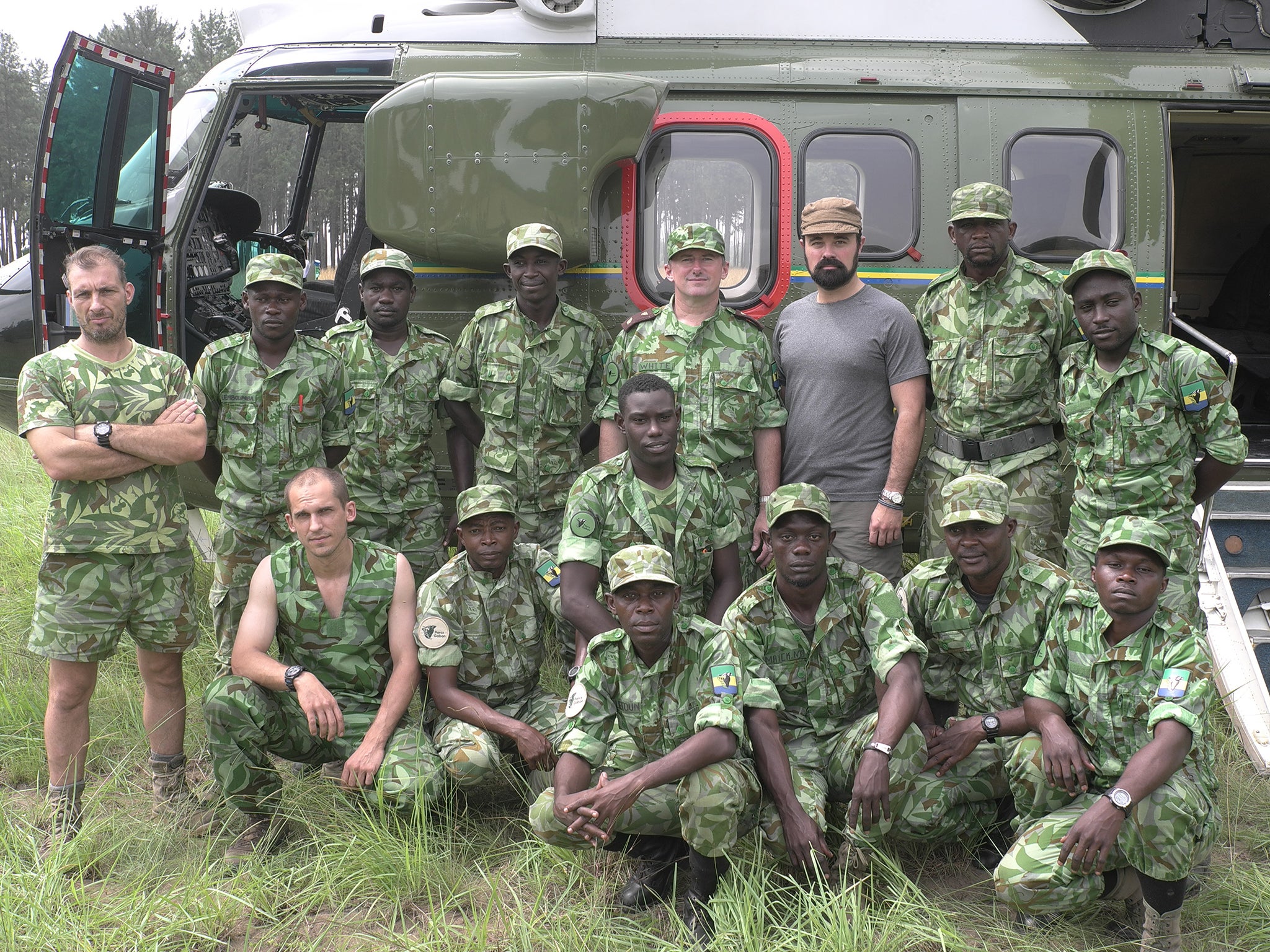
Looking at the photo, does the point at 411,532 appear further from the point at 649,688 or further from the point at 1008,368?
the point at 1008,368

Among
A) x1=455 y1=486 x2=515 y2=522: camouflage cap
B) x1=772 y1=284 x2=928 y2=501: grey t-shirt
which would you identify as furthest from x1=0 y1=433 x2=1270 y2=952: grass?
x1=772 y1=284 x2=928 y2=501: grey t-shirt

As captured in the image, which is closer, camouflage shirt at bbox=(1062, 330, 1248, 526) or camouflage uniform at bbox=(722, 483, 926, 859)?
camouflage uniform at bbox=(722, 483, 926, 859)

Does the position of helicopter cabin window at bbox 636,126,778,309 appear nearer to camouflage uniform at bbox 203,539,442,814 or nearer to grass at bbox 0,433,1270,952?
camouflage uniform at bbox 203,539,442,814

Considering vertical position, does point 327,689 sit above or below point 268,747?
above

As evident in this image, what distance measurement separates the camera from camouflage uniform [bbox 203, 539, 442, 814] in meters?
3.82

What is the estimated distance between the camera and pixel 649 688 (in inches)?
141

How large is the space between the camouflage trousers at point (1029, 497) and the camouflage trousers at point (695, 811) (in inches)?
57.2

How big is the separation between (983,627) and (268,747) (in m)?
2.65

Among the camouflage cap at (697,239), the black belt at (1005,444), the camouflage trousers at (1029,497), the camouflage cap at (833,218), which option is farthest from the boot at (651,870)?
the camouflage cap at (833,218)

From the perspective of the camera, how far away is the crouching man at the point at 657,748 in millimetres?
3301

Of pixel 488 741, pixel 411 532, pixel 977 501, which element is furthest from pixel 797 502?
pixel 411 532

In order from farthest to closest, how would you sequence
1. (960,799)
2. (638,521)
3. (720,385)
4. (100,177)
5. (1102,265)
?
(100,177) → (720,385) → (638,521) → (1102,265) → (960,799)

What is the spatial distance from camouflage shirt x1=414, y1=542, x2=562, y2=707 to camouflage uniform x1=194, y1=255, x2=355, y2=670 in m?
0.89

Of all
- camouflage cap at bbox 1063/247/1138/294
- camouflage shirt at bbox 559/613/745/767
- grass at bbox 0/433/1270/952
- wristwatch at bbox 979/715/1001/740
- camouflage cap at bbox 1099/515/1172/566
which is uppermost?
camouflage cap at bbox 1063/247/1138/294
